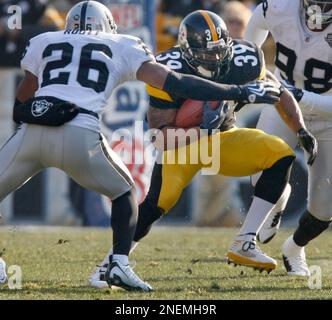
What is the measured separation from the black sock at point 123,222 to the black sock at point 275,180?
2.33ft

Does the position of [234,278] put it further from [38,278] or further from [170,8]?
[170,8]

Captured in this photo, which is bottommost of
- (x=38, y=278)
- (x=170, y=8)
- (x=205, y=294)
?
(x=170, y=8)

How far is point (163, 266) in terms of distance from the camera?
5664 millimetres

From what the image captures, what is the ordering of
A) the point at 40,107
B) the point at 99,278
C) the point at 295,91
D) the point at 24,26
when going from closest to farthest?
the point at 40,107 → the point at 99,278 → the point at 295,91 → the point at 24,26

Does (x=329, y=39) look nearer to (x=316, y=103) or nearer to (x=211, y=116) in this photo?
(x=316, y=103)

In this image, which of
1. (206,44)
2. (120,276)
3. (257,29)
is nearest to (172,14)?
(257,29)

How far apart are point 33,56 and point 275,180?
1193mm

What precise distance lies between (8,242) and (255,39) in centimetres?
215

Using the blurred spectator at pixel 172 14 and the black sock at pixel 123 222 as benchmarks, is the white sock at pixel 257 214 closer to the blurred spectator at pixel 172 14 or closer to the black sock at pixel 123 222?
the black sock at pixel 123 222

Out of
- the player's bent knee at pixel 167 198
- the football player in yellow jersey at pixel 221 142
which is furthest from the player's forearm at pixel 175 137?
the player's bent knee at pixel 167 198

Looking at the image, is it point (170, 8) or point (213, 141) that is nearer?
point (213, 141)

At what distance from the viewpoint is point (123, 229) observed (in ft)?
14.5
